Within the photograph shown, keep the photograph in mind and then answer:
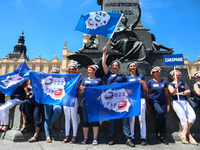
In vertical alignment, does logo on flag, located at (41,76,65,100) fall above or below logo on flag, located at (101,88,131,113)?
above

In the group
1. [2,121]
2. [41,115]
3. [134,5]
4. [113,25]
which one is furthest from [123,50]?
[2,121]

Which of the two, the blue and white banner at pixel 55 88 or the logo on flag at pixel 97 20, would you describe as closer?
the blue and white banner at pixel 55 88

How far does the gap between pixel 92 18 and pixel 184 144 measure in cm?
366

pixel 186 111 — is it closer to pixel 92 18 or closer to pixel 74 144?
pixel 74 144

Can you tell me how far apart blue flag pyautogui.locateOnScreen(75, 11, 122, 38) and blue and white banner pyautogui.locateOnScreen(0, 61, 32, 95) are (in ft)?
6.29

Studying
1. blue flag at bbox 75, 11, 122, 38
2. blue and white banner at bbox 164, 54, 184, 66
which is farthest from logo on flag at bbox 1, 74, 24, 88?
blue and white banner at bbox 164, 54, 184, 66

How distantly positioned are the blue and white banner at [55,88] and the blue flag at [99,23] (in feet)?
4.52

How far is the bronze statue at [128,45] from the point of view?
5805 millimetres

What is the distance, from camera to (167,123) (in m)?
3.50

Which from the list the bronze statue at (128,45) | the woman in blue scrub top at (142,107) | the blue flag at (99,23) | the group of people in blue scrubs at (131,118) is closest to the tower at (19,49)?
the bronze statue at (128,45)

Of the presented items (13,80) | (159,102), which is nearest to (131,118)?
(159,102)

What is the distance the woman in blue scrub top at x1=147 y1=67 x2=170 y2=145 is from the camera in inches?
125

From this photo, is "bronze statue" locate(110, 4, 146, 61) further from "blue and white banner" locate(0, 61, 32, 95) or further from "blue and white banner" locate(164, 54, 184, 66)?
"blue and white banner" locate(0, 61, 32, 95)

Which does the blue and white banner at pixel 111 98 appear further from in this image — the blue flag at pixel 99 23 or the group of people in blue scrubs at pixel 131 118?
the blue flag at pixel 99 23
